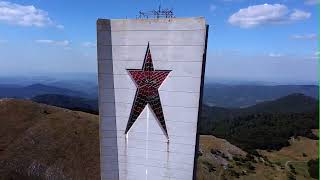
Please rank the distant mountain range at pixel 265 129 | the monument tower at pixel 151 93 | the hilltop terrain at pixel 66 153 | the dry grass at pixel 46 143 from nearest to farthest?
the monument tower at pixel 151 93 → the dry grass at pixel 46 143 → the hilltop terrain at pixel 66 153 → the distant mountain range at pixel 265 129

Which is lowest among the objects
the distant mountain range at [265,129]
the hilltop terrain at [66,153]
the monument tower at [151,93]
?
the distant mountain range at [265,129]

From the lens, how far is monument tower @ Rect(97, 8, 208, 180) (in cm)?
3147

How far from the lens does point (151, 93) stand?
33312 millimetres

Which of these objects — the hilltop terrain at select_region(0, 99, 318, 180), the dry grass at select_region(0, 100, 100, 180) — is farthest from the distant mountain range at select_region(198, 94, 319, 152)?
the dry grass at select_region(0, 100, 100, 180)

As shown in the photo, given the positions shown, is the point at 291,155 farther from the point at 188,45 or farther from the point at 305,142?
the point at 188,45

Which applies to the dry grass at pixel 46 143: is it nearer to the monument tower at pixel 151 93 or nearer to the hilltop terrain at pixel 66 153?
the hilltop terrain at pixel 66 153

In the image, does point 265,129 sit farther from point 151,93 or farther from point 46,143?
point 151,93

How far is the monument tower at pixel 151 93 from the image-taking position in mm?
31469

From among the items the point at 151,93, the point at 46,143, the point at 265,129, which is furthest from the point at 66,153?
the point at 265,129

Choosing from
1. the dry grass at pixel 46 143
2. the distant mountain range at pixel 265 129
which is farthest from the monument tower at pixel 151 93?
the distant mountain range at pixel 265 129

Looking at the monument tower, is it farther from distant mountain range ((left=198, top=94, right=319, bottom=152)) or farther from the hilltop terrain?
distant mountain range ((left=198, top=94, right=319, bottom=152))

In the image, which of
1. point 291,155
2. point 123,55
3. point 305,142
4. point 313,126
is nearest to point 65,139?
point 123,55

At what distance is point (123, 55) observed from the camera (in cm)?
3300

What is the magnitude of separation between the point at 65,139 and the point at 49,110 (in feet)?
39.1
